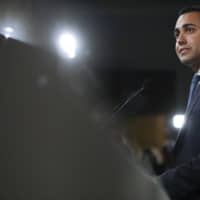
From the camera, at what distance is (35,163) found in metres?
0.39

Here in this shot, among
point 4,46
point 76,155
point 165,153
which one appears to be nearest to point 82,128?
point 76,155

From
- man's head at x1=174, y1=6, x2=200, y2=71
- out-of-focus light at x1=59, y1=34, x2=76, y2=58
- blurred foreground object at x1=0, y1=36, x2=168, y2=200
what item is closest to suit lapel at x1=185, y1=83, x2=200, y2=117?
man's head at x1=174, y1=6, x2=200, y2=71

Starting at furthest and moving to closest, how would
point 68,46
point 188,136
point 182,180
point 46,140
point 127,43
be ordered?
point 127,43, point 68,46, point 188,136, point 182,180, point 46,140

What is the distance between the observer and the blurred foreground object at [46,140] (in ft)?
1.26

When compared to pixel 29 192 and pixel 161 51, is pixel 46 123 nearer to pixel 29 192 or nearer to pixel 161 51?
pixel 29 192

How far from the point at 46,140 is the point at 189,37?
0.74 meters

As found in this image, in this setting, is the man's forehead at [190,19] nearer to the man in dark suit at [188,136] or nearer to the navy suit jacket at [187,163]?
the man in dark suit at [188,136]

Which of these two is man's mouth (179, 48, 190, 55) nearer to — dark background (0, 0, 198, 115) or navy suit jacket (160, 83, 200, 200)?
navy suit jacket (160, 83, 200, 200)

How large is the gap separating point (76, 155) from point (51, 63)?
0.12 metres

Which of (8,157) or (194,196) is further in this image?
(194,196)

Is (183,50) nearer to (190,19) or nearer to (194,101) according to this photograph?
(190,19)

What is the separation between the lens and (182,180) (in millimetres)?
693

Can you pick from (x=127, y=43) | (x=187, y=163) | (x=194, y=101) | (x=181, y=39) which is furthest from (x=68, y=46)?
(x=127, y=43)

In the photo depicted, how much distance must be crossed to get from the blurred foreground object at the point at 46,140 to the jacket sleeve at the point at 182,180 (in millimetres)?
329
